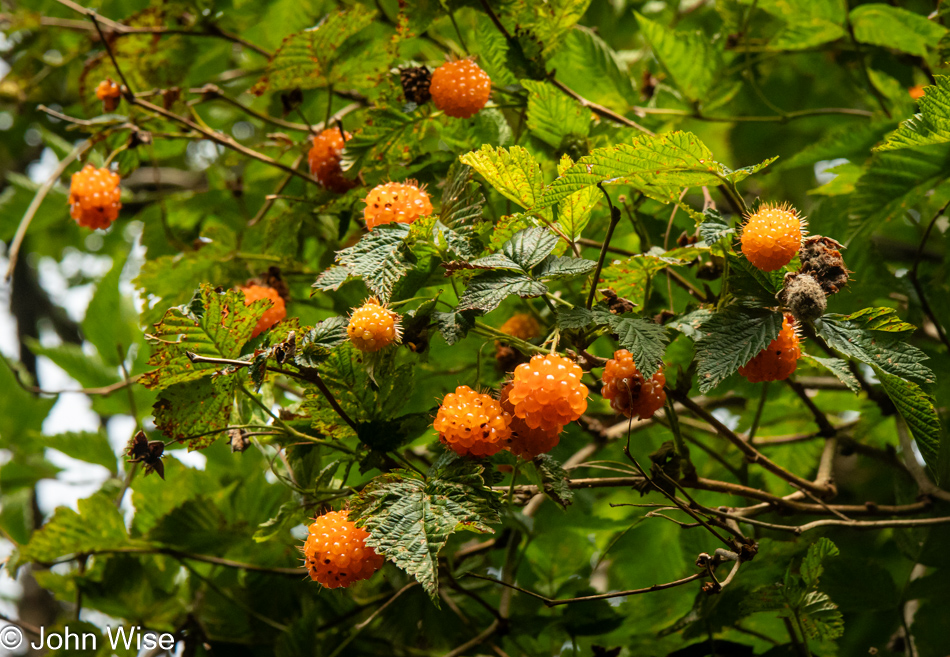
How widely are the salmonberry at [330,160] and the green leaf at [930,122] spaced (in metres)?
0.81

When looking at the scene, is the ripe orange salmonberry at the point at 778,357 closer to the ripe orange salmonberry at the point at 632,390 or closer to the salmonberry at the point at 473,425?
the ripe orange salmonberry at the point at 632,390

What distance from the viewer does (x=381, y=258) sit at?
34.8 inches

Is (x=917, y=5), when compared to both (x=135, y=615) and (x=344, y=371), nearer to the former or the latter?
(x=344, y=371)

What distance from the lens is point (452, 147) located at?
1.24 metres

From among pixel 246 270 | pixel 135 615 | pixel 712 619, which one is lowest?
pixel 135 615

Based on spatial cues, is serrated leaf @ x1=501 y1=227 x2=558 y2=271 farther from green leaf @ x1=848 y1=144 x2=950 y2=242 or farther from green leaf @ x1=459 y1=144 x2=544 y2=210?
green leaf @ x1=848 y1=144 x2=950 y2=242

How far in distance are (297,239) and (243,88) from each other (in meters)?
1.19

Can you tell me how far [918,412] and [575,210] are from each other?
1.53 ft

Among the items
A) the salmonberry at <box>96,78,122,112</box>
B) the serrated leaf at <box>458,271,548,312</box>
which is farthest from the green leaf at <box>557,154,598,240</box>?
the salmonberry at <box>96,78,122,112</box>

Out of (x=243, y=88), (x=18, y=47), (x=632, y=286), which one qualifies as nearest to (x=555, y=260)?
(x=632, y=286)

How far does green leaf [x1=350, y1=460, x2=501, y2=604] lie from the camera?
29.7 inches

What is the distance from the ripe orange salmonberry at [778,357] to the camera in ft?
2.82

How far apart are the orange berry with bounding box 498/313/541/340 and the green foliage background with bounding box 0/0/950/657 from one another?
2.1 inches

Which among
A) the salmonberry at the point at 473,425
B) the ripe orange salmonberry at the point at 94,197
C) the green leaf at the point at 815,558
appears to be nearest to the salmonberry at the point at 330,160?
the ripe orange salmonberry at the point at 94,197
